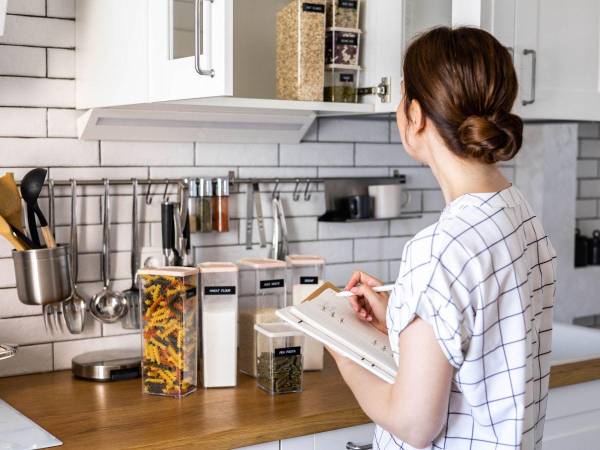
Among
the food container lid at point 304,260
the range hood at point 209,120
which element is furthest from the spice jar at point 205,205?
the food container lid at point 304,260

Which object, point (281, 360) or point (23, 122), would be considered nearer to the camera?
point (281, 360)

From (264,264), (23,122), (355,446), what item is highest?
(23,122)

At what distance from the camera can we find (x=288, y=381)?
197cm

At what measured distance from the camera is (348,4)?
2.13 meters

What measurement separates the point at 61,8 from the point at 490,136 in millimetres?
1234

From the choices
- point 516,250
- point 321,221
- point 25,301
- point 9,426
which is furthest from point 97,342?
point 516,250

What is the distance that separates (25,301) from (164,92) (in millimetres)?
574

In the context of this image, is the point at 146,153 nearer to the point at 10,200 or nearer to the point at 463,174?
the point at 10,200

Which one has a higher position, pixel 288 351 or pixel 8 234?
pixel 8 234

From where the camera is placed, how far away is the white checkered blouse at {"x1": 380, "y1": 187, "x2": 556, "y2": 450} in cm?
127

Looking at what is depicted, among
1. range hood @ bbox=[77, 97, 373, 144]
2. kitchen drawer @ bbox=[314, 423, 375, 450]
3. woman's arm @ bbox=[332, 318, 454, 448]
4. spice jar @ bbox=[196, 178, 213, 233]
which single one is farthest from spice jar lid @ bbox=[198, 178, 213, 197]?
woman's arm @ bbox=[332, 318, 454, 448]

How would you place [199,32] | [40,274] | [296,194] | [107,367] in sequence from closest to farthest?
1. [199,32]
2. [40,274]
3. [107,367]
4. [296,194]

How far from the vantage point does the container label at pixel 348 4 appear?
6.96ft

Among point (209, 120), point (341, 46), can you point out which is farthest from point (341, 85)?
point (209, 120)
